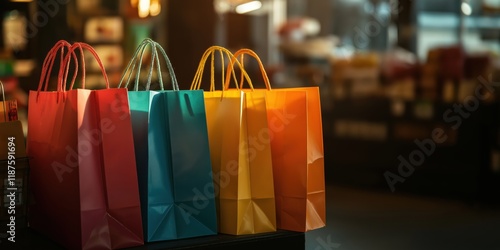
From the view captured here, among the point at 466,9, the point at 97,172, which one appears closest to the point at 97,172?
the point at 97,172

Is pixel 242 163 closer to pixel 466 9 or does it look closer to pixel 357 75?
pixel 466 9

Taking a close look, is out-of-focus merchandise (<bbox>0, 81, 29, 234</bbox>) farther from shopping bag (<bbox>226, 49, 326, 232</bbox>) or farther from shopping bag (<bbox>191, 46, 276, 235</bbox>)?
shopping bag (<bbox>226, 49, 326, 232</bbox>)

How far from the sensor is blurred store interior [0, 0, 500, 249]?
16.1ft

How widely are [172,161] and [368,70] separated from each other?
5.67m

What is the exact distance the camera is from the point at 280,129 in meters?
1.67

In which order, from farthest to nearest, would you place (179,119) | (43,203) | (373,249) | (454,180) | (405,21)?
(405,21)
(454,180)
(373,249)
(43,203)
(179,119)

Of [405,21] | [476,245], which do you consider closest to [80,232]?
[476,245]

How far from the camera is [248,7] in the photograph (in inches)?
268

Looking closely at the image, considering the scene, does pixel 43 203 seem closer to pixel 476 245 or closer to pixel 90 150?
pixel 90 150

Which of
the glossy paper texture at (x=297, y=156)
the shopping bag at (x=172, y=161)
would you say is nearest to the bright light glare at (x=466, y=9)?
the glossy paper texture at (x=297, y=156)

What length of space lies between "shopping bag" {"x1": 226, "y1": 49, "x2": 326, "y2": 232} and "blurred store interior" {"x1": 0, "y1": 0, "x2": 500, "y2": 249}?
8.82ft

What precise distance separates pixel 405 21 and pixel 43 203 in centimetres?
576

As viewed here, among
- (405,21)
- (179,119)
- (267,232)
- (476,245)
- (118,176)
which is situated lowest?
(476,245)

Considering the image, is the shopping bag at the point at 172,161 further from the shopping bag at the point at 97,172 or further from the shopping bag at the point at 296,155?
the shopping bag at the point at 296,155
